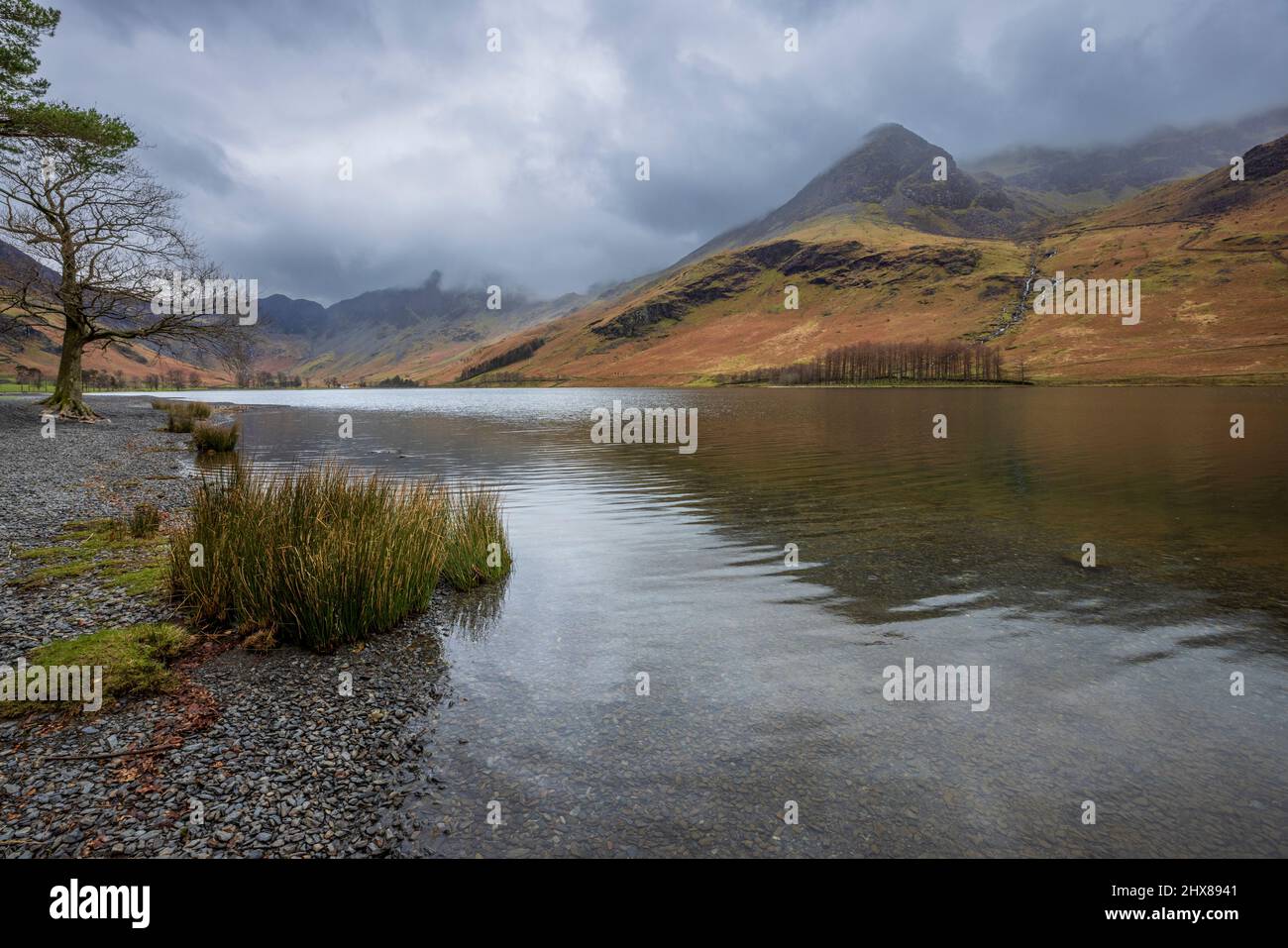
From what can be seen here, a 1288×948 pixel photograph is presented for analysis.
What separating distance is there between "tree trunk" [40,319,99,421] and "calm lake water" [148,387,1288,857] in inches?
1568

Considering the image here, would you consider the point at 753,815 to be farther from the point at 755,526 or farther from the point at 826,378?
the point at 826,378

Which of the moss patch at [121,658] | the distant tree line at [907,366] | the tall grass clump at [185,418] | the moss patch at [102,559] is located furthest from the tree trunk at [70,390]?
the distant tree line at [907,366]

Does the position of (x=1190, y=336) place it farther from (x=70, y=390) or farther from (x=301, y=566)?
(x=70, y=390)

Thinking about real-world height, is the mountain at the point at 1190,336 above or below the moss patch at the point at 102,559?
above

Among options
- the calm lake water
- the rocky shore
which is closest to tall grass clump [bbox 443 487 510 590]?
the calm lake water

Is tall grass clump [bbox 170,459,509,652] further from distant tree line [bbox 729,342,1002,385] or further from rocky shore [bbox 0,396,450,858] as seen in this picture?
distant tree line [bbox 729,342,1002,385]

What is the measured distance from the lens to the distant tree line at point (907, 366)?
552 ft

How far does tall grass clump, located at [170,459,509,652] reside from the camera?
9570 mm

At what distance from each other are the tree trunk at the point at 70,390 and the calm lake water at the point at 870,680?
131ft

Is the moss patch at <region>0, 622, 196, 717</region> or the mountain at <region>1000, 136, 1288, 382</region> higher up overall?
the mountain at <region>1000, 136, 1288, 382</region>

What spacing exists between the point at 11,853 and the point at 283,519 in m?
6.38

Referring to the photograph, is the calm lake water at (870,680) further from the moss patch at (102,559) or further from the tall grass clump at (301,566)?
the moss patch at (102,559)

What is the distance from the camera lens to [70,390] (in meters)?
45.7
